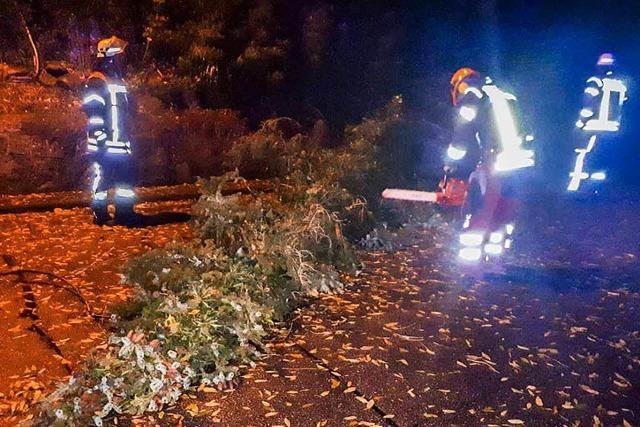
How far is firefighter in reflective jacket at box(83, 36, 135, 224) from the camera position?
7523 millimetres

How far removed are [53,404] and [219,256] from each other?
206cm

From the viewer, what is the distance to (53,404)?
3977 mm

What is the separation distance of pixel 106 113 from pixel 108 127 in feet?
0.56

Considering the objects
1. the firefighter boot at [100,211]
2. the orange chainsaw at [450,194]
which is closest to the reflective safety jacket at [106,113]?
the firefighter boot at [100,211]

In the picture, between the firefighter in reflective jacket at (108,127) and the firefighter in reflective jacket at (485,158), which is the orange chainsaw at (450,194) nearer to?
the firefighter in reflective jacket at (485,158)

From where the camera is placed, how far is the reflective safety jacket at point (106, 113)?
750 centimetres

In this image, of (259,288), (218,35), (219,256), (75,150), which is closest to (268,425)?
(259,288)

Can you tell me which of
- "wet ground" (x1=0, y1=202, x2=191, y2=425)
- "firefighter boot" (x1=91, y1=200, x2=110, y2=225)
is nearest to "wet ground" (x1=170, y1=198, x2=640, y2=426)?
"wet ground" (x1=0, y1=202, x2=191, y2=425)

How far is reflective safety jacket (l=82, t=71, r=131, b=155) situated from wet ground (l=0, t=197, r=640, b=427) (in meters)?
1.03

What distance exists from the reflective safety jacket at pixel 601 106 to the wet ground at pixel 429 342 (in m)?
2.50

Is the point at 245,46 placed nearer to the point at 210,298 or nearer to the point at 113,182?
the point at 113,182

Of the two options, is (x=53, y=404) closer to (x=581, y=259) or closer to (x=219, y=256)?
(x=219, y=256)

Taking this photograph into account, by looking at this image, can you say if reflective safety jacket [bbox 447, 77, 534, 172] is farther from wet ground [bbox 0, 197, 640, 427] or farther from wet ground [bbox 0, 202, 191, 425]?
wet ground [bbox 0, 202, 191, 425]

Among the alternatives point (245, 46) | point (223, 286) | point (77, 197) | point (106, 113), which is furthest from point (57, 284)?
point (245, 46)
